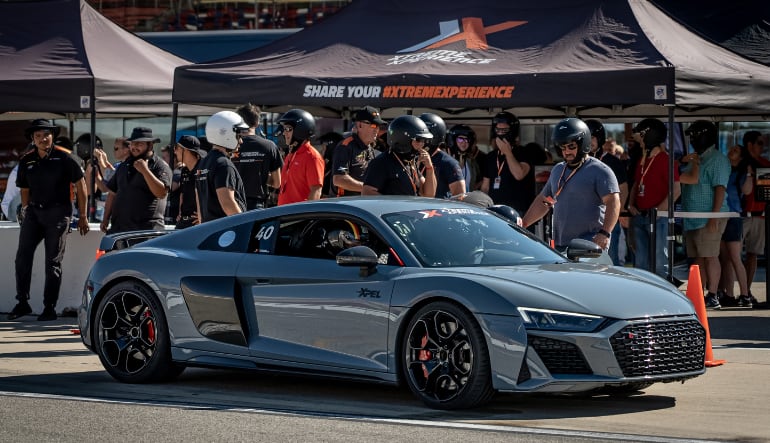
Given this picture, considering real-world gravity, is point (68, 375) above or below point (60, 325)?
above

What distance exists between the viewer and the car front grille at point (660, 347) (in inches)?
293

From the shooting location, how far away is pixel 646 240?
14.7 metres

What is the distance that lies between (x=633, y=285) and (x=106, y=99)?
9541 millimetres

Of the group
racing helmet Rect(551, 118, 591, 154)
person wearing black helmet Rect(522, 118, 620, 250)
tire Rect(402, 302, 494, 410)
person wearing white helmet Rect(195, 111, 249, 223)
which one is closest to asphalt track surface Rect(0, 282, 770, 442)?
tire Rect(402, 302, 494, 410)

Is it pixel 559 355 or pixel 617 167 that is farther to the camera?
pixel 617 167

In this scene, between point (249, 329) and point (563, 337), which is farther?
point (249, 329)

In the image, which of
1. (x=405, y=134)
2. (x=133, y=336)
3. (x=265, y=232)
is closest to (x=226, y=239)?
(x=265, y=232)

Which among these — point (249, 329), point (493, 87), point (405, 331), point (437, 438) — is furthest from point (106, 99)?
point (437, 438)

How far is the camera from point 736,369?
32.1 feet

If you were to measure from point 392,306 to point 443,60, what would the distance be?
6674mm

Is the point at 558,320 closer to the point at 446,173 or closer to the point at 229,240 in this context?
the point at 229,240

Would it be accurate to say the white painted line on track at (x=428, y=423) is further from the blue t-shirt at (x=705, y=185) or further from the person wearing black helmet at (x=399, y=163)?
the blue t-shirt at (x=705, y=185)

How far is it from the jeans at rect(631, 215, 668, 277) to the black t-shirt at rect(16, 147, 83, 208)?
5.73 m

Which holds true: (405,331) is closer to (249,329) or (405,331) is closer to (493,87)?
(249,329)
